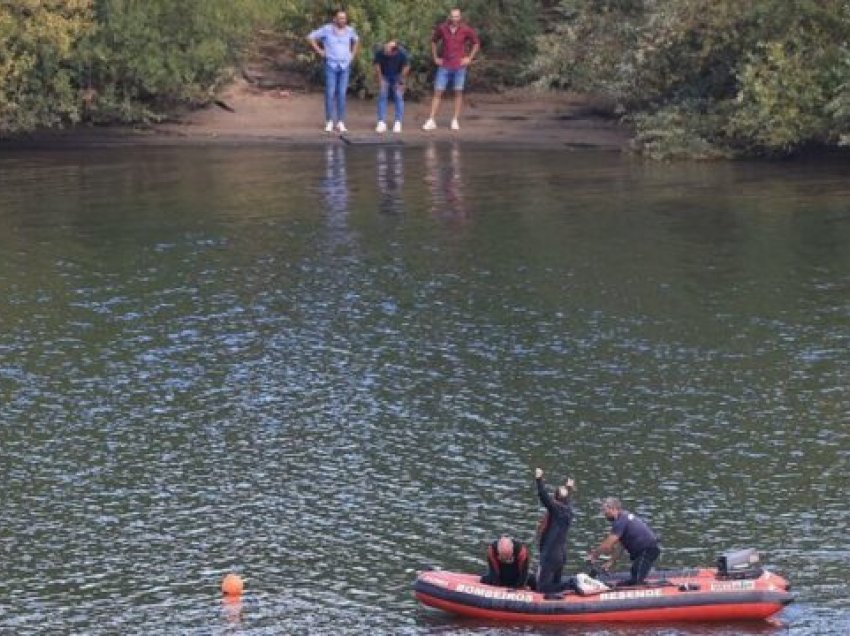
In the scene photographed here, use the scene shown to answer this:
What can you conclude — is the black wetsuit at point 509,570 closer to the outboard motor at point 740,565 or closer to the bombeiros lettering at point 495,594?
the bombeiros lettering at point 495,594

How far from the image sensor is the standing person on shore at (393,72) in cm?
5538

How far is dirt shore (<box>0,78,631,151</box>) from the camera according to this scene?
57.4 meters

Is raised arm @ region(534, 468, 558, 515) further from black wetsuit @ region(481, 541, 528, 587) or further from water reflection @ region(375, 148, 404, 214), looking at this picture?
water reflection @ region(375, 148, 404, 214)

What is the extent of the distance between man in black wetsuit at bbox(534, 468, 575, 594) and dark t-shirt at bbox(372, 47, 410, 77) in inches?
1208

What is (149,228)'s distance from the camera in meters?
47.3

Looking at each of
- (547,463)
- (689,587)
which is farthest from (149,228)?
(689,587)

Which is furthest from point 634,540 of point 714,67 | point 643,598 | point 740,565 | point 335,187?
point 714,67

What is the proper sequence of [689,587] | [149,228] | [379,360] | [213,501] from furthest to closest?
[149,228], [379,360], [213,501], [689,587]

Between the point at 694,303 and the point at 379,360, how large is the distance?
702 centimetres

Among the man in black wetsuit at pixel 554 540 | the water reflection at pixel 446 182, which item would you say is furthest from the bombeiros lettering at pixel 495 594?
the water reflection at pixel 446 182

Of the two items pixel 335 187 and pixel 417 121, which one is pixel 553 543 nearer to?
pixel 335 187

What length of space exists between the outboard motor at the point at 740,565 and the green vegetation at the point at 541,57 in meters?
25.3

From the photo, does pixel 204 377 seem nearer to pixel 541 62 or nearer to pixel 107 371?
pixel 107 371

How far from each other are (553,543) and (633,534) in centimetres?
99
